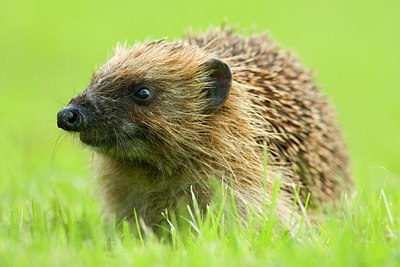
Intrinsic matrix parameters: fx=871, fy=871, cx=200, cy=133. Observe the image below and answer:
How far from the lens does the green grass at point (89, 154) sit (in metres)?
6.09

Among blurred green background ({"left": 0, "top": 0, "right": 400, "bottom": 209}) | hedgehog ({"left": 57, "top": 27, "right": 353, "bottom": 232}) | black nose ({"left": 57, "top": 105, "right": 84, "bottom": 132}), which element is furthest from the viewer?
blurred green background ({"left": 0, "top": 0, "right": 400, "bottom": 209})

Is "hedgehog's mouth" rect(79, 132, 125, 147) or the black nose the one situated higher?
the black nose

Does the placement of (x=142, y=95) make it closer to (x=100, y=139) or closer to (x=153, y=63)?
(x=153, y=63)

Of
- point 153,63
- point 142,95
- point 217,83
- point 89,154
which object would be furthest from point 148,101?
point 89,154

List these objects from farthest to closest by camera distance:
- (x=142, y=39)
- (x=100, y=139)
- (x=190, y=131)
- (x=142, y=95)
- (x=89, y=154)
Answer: (x=142, y=39), (x=89, y=154), (x=190, y=131), (x=142, y=95), (x=100, y=139)

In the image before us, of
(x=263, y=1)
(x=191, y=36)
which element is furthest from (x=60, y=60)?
(x=191, y=36)

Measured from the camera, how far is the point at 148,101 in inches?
328

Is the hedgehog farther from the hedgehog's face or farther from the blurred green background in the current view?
the blurred green background

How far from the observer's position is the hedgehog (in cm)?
822

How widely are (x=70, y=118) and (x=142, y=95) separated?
799mm

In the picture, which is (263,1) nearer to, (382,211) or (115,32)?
(115,32)

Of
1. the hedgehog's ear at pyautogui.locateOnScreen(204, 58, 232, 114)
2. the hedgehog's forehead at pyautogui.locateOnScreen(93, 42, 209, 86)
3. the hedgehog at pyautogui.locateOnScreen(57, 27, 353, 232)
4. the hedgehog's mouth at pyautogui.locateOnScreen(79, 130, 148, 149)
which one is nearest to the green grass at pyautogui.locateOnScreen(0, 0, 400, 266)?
the hedgehog at pyautogui.locateOnScreen(57, 27, 353, 232)

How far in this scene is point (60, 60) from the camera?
87.9ft

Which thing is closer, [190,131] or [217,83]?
[190,131]
